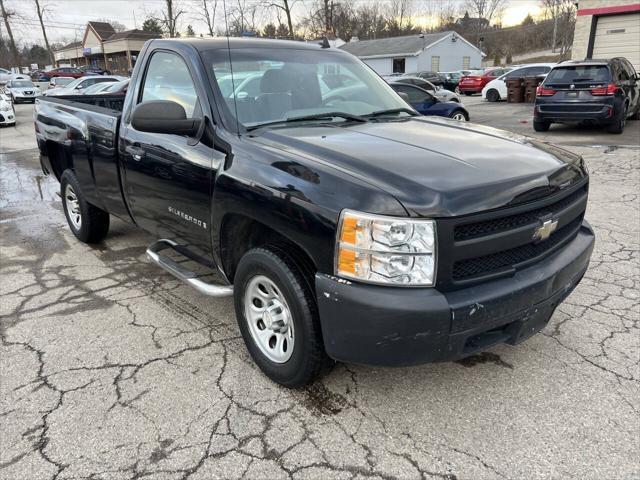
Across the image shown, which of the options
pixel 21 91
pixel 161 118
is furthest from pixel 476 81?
pixel 161 118

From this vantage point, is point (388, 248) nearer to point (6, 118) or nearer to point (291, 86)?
point (291, 86)

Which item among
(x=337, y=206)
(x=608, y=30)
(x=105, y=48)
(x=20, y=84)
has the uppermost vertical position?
(x=105, y=48)

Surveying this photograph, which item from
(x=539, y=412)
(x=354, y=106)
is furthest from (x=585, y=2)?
(x=539, y=412)

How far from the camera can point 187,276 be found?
135 inches

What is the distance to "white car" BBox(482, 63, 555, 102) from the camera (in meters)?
22.9

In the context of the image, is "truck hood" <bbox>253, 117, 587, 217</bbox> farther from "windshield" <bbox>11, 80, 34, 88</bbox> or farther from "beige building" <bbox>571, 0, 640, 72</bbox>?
"windshield" <bbox>11, 80, 34, 88</bbox>

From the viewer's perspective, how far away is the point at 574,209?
2.90 metres

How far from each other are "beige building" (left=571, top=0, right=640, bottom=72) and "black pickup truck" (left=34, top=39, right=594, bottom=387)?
56.7 feet

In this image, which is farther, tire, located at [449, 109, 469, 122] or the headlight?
tire, located at [449, 109, 469, 122]

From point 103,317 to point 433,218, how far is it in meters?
2.76

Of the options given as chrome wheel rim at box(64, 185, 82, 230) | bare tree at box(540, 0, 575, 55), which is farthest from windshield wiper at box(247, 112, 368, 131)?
bare tree at box(540, 0, 575, 55)

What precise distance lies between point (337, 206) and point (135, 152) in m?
2.15

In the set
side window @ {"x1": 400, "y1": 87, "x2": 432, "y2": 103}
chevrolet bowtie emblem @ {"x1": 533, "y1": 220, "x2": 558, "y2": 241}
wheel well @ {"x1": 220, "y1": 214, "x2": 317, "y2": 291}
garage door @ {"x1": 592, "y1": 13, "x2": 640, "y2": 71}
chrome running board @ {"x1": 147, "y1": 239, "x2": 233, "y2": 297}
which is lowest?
chrome running board @ {"x1": 147, "y1": 239, "x2": 233, "y2": 297}

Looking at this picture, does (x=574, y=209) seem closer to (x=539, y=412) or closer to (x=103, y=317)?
(x=539, y=412)
